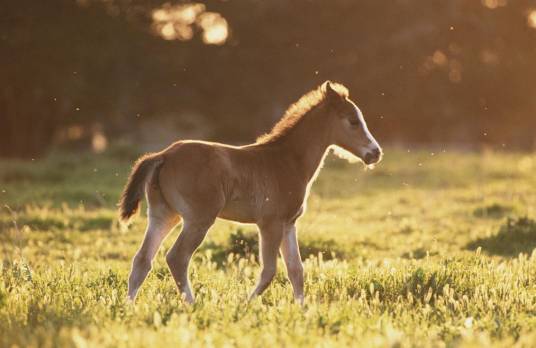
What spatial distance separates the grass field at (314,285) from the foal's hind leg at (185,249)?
0.43 ft

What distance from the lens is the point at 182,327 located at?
5.79 meters

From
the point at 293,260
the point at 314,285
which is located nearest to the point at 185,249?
the point at 293,260

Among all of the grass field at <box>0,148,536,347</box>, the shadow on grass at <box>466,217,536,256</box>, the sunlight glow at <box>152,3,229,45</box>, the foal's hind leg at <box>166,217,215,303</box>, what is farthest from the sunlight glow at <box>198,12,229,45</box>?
the foal's hind leg at <box>166,217,215,303</box>

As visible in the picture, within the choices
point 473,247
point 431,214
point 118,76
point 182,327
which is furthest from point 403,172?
point 182,327

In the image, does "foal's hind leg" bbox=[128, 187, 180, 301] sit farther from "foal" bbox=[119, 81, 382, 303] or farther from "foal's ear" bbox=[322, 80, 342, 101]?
"foal's ear" bbox=[322, 80, 342, 101]

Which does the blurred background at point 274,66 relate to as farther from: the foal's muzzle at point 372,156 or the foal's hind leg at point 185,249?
the foal's hind leg at point 185,249

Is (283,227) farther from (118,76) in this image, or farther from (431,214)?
(118,76)

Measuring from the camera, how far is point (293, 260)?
8.27 metres

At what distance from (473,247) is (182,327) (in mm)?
8065

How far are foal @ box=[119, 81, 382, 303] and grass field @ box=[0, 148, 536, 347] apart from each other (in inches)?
15.9

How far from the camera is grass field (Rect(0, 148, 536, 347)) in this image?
5.99 m

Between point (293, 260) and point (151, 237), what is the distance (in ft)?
4.58

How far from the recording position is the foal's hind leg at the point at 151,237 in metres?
7.85

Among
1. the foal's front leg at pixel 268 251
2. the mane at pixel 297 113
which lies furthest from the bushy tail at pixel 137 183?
the mane at pixel 297 113
